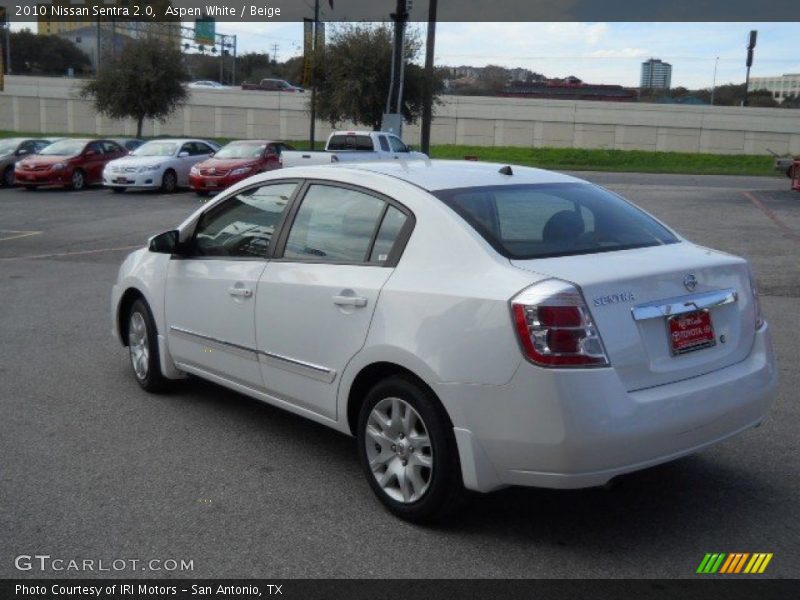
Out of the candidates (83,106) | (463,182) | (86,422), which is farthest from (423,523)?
(83,106)

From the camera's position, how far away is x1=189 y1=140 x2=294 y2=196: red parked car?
80.0 ft

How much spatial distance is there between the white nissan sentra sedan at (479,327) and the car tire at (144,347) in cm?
87

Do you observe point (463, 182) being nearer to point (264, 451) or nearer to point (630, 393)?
point (630, 393)

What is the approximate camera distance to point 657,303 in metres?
4.04

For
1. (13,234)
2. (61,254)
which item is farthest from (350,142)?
(61,254)

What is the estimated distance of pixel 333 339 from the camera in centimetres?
466

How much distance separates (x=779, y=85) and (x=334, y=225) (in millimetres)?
123763

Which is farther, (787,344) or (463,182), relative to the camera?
(787,344)

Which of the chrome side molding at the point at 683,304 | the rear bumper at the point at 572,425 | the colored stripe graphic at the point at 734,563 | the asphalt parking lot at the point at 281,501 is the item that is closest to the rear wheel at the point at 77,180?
the asphalt parking lot at the point at 281,501

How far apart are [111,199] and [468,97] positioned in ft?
125

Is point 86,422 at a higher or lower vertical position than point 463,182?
lower

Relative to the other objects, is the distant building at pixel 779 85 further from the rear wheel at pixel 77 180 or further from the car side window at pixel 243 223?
the car side window at pixel 243 223

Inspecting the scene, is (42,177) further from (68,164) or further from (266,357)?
(266,357)

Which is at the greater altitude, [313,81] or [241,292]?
[313,81]
